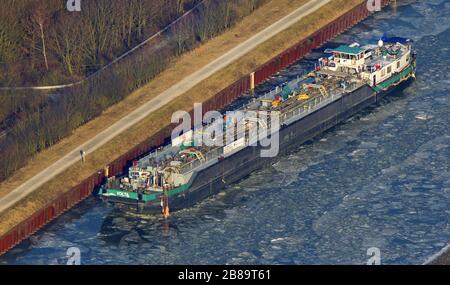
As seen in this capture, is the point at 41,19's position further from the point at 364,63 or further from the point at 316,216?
the point at 316,216

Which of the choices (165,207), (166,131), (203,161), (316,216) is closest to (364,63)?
(166,131)

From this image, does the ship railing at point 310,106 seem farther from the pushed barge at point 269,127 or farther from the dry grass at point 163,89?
the dry grass at point 163,89

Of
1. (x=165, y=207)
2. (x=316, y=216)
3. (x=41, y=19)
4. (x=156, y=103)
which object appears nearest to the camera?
(x=316, y=216)

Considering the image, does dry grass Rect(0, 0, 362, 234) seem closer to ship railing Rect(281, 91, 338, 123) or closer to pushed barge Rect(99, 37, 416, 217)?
pushed barge Rect(99, 37, 416, 217)

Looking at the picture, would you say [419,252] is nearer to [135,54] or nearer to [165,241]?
[165,241]

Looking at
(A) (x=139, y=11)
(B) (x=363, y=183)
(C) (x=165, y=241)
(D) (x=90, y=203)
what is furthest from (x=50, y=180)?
(A) (x=139, y=11)
